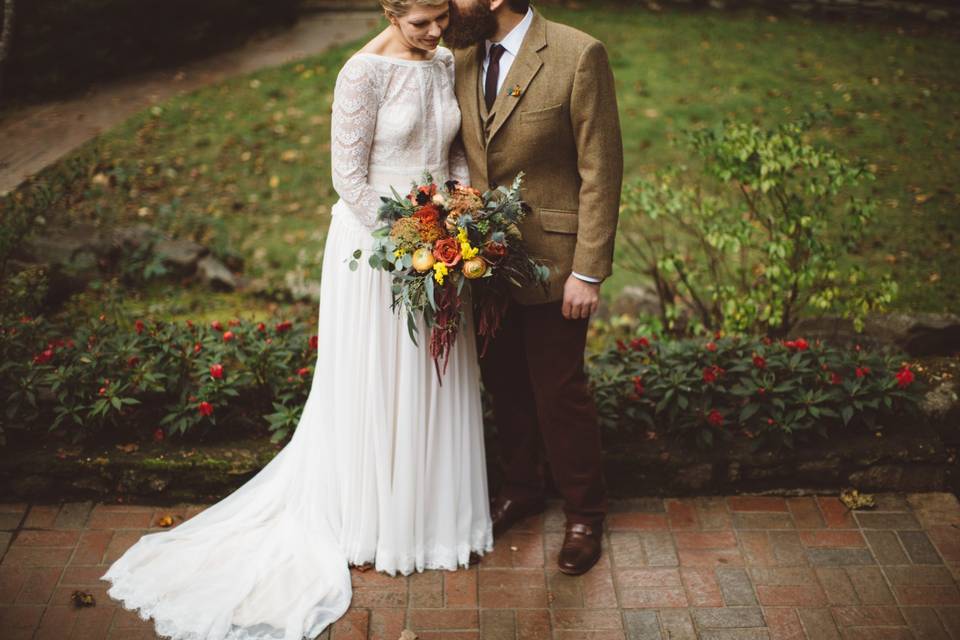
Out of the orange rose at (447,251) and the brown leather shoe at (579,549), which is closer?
the orange rose at (447,251)

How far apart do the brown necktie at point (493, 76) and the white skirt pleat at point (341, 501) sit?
2.23 feet

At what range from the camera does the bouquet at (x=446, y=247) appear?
2.79 meters

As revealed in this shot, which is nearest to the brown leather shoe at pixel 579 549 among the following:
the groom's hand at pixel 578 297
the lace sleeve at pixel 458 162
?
the groom's hand at pixel 578 297

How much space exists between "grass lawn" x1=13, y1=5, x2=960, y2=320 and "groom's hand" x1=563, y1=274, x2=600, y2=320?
2.99 m

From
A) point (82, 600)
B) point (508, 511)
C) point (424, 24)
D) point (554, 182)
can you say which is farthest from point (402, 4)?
point (82, 600)

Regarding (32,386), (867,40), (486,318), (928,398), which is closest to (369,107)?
(486,318)

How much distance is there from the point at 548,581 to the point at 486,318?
1.16 meters

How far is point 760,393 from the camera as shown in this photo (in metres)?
3.79

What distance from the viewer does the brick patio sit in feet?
10.4

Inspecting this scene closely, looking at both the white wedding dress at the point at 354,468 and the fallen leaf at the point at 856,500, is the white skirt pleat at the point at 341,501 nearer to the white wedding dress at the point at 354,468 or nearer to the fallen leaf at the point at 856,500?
the white wedding dress at the point at 354,468

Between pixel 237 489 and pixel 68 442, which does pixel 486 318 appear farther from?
pixel 68 442

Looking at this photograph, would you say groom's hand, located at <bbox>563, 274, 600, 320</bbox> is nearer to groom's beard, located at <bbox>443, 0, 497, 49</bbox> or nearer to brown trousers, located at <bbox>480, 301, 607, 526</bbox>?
brown trousers, located at <bbox>480, 301, 607, 526</bbox>

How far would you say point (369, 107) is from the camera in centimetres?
291

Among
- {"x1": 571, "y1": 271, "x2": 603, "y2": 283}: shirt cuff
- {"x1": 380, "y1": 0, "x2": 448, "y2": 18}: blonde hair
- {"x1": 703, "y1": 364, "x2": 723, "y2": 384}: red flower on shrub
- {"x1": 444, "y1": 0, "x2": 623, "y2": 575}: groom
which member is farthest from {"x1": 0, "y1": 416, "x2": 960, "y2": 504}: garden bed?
{"x1": 380, "y1": 0, "x2": 448, "y2": 18}: blonde hair
